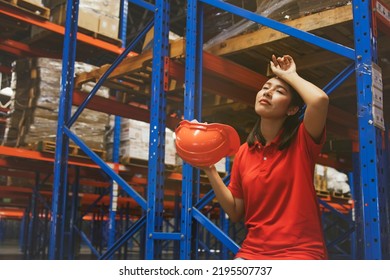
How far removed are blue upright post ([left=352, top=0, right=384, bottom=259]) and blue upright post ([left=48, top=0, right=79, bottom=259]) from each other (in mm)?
3006

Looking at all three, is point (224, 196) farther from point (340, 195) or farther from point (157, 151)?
point (340, 195)

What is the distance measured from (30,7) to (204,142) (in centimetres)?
496

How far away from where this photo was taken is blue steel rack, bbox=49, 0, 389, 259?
2553 millimetres

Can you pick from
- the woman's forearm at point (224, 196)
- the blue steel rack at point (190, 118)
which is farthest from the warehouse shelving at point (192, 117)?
the woman's forearm at point (224, 196)

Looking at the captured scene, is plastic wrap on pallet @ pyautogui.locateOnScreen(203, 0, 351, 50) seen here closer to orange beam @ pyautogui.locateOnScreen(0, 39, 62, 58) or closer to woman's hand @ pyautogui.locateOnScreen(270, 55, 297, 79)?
woman's hand @ pyautogui.locateOnScreen(270, 55, 297, 79)

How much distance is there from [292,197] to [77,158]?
544 cm

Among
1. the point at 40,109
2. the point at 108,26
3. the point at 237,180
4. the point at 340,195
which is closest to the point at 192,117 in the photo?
the point at 237,180

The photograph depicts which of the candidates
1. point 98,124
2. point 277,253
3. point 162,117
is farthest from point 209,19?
point 277,253

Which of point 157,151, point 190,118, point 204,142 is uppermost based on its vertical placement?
point 190,118

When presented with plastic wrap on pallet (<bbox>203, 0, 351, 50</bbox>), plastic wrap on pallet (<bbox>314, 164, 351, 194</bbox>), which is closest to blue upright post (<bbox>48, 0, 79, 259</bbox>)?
plastic wrap on pallet (<bbox>203, 0, 351, 50</bbox>)

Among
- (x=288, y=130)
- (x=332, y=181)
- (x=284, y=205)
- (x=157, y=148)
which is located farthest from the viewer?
(x=332, y=181)

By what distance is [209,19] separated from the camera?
4.96 meters

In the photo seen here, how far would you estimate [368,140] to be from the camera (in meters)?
2.56

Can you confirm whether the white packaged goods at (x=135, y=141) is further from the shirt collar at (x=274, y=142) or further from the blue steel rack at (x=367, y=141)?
the shirt collar at (x=274, y=142)
